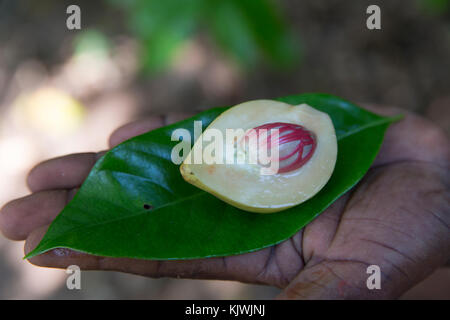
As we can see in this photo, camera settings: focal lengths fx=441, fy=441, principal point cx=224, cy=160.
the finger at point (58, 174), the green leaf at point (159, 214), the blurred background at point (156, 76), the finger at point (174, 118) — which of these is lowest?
the green leaf at point (159, 214)

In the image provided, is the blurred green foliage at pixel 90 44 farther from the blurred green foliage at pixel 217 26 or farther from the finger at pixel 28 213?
the finger at pixel 28 213

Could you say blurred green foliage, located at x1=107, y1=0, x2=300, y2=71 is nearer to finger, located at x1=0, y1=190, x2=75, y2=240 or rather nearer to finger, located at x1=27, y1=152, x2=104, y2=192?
finger, located at x1=27, y1=152, x2=104, y2=192

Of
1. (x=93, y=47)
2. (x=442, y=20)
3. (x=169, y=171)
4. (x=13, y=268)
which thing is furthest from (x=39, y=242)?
(x=442, y=20)

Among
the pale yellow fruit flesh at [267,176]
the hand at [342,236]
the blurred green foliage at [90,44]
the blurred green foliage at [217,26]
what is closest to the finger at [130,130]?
the hand at [342,236]

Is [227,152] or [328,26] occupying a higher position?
[328,26]

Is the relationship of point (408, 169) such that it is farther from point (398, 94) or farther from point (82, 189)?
point (398, 94)

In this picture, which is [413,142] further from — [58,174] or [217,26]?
[58,174]
